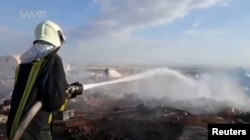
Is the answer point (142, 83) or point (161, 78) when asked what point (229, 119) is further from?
point (142, 83)

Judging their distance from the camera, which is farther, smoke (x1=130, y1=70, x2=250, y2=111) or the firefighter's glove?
smoke (x1=130, y1=70, x2=250, y2=111)

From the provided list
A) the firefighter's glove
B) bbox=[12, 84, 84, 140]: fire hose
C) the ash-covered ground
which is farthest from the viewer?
the ash-covered ground

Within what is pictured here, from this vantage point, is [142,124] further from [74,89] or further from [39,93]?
[39,93]

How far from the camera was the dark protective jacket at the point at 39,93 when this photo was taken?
2.63 metres

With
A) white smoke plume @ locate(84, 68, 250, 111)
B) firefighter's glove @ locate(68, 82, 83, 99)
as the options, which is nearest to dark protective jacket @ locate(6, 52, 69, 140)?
firefighter's glove @ locate(68, 82, 83, 99)

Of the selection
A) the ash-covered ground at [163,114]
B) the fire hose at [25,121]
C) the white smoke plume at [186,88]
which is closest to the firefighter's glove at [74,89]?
the fire hose at [25,121]

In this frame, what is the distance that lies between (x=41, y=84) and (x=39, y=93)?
72mm

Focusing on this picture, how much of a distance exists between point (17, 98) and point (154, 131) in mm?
7660

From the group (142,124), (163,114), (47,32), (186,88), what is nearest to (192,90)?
(186,88)

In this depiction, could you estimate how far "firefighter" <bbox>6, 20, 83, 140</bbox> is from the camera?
8.63 feet

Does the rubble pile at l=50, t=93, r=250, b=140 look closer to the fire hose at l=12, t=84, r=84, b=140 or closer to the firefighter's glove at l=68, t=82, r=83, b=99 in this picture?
the firefighter's glove at l=68, t=82, r=83, b=99

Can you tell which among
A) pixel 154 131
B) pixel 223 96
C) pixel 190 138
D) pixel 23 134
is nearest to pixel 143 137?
pixel 154 131

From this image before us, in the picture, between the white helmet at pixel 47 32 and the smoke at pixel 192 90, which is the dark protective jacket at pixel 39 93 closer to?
the white helmet at pixel 47 32

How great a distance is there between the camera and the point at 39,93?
263cm
